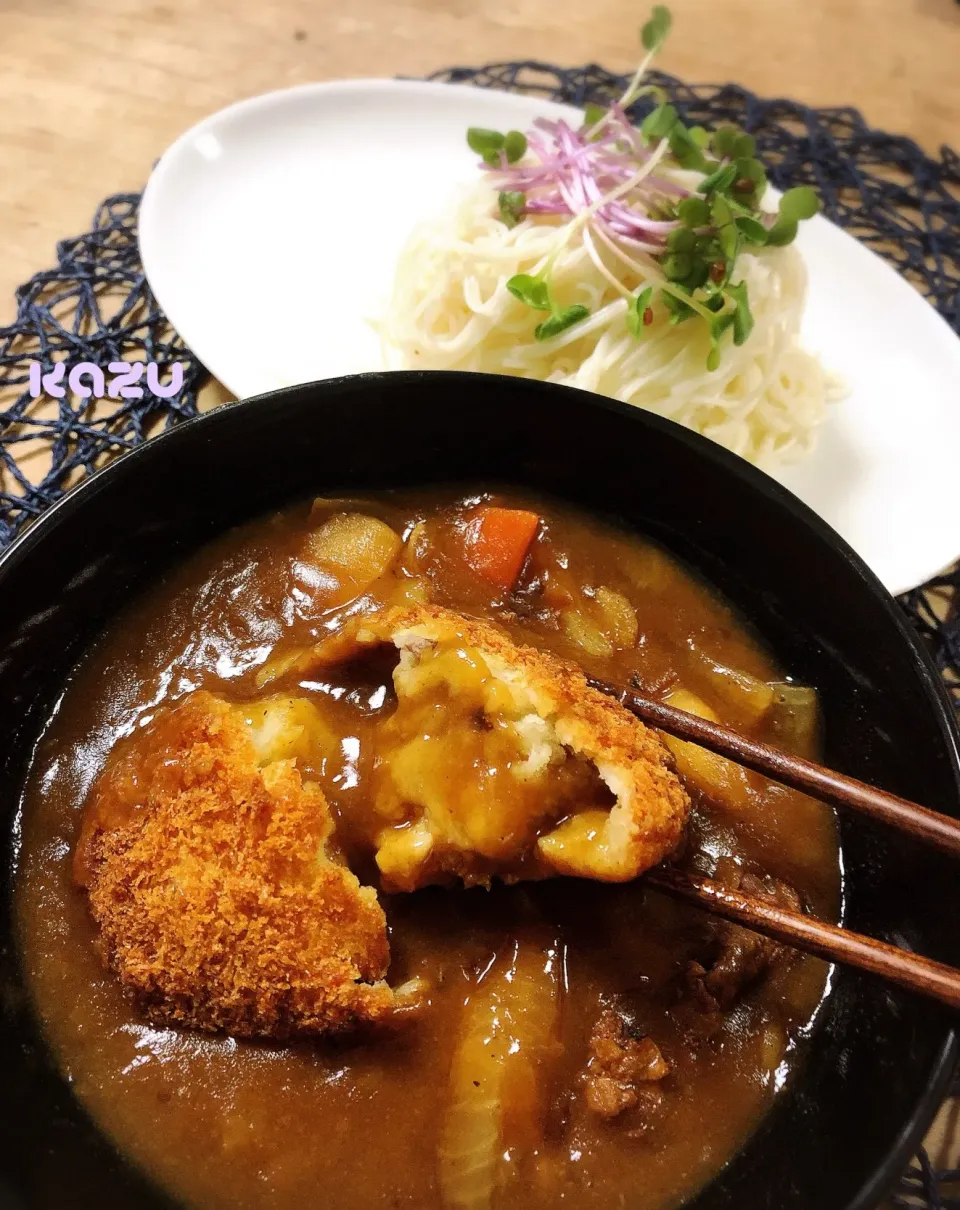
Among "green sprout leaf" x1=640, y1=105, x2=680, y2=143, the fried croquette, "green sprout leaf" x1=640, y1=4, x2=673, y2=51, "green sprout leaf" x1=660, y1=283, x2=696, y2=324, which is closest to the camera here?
the fried croquette

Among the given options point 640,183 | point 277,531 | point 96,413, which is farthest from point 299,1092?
point 640,183

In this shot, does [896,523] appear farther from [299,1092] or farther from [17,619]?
[17,619]

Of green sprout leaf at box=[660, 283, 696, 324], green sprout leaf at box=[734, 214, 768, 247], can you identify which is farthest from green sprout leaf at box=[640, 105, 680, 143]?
green sprout leaf at box=[660, 283, 696, 324]

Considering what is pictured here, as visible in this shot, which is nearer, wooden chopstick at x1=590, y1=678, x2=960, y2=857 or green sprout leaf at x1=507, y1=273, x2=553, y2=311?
wooden chopstick at x1=590, y1=678, x2=960, y2=857

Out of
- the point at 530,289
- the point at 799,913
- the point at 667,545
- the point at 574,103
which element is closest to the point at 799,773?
the point at 799,913

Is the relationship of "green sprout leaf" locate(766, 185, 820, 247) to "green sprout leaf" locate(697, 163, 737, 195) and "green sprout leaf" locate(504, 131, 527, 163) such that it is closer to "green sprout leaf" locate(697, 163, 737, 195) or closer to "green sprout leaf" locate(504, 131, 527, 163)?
"green sprout leaf" locate(697, 163, 737, 195)

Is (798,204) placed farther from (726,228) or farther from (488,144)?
(488,144)
